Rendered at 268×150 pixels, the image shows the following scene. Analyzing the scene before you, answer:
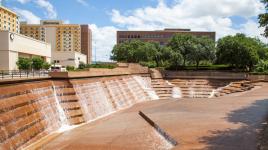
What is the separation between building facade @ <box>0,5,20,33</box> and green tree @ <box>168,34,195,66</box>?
2728 inches

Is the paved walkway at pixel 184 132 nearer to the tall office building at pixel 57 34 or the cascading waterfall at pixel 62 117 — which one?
the cascading waterfall at pixel 62 117

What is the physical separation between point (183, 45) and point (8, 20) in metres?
76.3

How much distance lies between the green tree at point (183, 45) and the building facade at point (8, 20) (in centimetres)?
6930

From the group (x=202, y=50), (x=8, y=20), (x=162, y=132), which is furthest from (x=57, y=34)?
(x=162, y=132)

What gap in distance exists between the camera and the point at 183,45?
6938cm

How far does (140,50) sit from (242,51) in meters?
22.9

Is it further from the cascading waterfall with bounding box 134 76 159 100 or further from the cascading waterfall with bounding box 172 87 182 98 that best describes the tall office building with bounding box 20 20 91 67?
the cascading waterfall with bounding box 172 87 182 98

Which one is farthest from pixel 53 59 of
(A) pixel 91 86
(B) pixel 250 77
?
(A) pixel 91 86

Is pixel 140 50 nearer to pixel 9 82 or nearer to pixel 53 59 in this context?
pixel 9 82

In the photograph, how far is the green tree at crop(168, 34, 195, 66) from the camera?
68.6 meters

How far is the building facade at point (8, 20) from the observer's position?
112731mm

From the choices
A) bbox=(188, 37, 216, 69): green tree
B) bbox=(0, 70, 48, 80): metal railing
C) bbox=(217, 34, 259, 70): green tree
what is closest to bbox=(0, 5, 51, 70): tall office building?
bbox=(188, 37, 216, 69): green tree

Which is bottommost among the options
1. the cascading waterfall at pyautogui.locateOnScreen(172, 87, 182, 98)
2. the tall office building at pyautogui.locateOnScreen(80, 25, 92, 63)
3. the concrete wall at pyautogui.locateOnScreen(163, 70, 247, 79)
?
the cascading waterfall at pyautogui.locateOnScreen(172, 87, 182, 98)

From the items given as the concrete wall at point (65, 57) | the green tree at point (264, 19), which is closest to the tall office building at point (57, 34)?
the concrete wall at point (65, 57)
